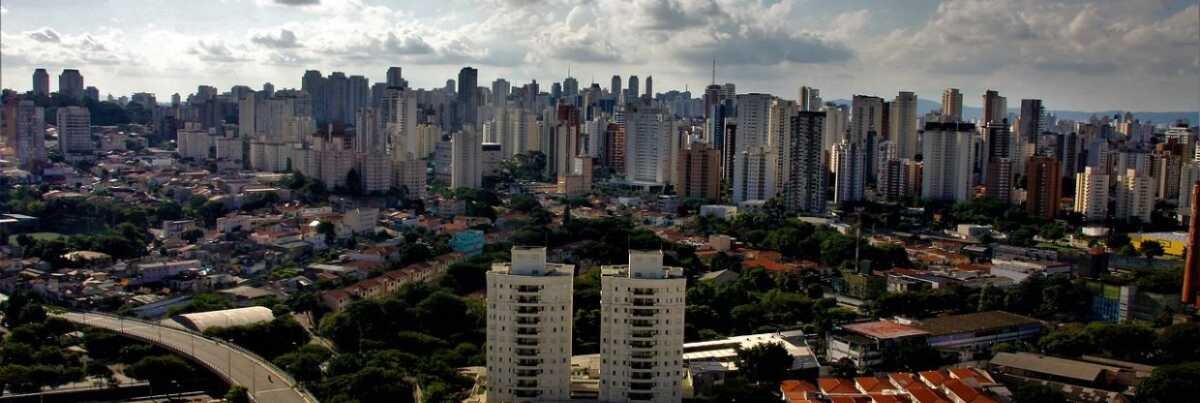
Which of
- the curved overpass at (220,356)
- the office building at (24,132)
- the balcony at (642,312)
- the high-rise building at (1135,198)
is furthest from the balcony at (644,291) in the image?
the office building at (24,132)

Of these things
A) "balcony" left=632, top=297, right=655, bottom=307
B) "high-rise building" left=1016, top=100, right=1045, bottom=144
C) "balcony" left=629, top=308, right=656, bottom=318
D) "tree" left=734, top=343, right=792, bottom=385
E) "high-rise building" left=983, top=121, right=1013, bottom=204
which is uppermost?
"high-rise building" left=1016, top=100, right=1045, bottom=144

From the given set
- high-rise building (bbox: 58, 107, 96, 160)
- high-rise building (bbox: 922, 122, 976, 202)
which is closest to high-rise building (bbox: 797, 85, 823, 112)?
high-rise building (bbox: 922, 122, 976, 202)

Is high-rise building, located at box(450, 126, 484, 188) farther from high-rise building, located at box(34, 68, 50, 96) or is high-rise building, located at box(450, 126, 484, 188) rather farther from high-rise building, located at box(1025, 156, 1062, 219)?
high-rise building, located at box(34, 68, 50, 96)

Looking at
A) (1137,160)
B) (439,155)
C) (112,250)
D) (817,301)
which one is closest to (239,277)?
(112,250)

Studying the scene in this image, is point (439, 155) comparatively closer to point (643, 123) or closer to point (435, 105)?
point (643, 123)

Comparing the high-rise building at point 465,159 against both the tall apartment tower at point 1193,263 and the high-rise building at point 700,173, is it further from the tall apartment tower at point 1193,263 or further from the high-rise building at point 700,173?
the tall apartment tower at point 1193,263

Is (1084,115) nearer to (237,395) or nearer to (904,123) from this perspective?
(904,123)

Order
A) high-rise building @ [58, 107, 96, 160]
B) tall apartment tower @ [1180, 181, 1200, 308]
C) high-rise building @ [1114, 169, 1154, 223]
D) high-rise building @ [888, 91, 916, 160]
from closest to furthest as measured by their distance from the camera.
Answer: tall apartment tower @ [1180, 181, 1200, 308] → high-rise building @ [1114, 169, 1154, 223] → high-rise building @ [58, 107, 96, 160] → high-rise building @ [888, 91, 916, 160]

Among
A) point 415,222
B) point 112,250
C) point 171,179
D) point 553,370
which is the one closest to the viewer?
point 553,370
